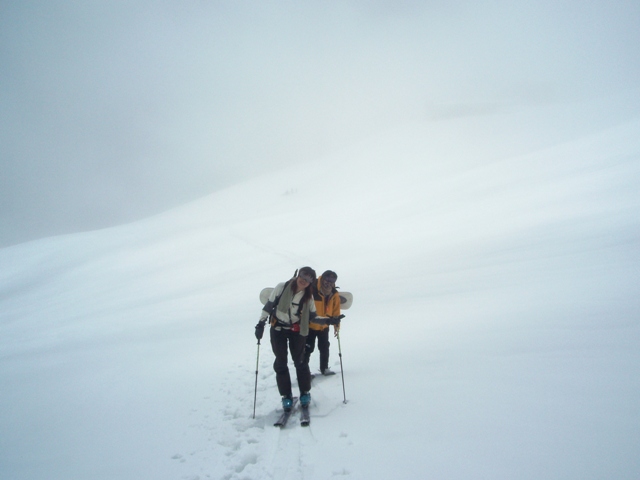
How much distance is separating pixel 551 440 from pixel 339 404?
8.11 ft

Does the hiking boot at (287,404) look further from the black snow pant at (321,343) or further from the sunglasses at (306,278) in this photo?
the sunglasses at (306,278)

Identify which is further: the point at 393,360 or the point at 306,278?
the point at 393,360

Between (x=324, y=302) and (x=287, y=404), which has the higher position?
(x=324, y=302)

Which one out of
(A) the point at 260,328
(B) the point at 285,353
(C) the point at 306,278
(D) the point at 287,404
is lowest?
(D) the point at 287,404

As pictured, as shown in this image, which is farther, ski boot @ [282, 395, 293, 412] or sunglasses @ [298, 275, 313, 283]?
ski boot @ [282, 395, 293, 412]

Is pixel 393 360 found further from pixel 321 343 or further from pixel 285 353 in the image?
pixel 285 353

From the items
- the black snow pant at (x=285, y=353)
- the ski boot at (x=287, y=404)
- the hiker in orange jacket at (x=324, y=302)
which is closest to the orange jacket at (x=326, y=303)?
the hiker in orange jacket at (x=324, y=302)

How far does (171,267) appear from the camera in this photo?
19.9 meters

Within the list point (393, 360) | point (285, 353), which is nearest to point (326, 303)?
point (285, 353)

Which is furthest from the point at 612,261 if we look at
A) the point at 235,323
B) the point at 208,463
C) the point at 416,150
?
the point at 416,150

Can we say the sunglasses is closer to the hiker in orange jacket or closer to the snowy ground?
the hiker in orange jacket

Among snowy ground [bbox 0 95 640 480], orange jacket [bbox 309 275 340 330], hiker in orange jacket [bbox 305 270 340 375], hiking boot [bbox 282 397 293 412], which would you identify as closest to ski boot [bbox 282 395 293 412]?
hiking boot [bbox 282 397 293 412]

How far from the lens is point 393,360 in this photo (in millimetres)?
5609

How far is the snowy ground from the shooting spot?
3271mm
